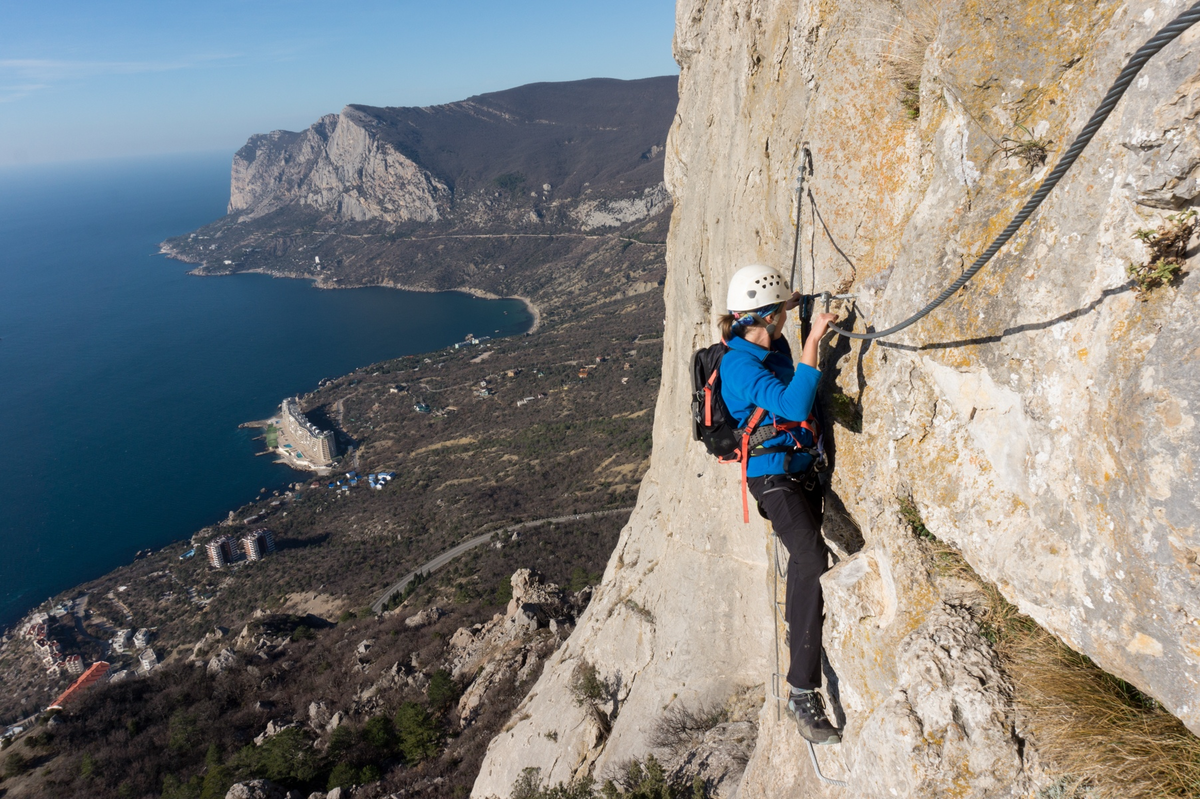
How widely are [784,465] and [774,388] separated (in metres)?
0.74

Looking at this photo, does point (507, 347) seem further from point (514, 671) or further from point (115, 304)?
point (115, 304)

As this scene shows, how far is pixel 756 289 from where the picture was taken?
15.8 feet

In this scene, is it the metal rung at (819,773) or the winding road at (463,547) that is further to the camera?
the winding road at (463,547)

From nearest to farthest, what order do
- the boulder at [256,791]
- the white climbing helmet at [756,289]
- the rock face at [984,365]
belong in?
the rock face at [984,365] → the white climbing helmet at [756,289] → the boulder at [256,791]

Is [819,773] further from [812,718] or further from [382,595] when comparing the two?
[382,595]

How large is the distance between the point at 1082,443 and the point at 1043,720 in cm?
145

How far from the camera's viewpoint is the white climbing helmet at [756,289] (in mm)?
4801

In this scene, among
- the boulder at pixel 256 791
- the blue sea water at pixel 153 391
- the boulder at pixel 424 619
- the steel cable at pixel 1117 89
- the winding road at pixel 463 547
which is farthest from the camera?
the blue sea water at pixel 153 391

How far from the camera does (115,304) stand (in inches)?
7151

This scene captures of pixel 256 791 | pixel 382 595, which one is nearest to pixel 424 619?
pixel 256 791

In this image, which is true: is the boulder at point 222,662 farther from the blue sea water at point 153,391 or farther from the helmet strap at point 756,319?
the blue sea water at point 153,391

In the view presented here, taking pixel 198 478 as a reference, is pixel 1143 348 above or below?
above

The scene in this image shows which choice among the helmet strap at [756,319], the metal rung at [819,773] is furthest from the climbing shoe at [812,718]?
the helmet strap at [756,319]

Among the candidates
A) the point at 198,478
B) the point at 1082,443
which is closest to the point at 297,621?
the point at 1082,443
